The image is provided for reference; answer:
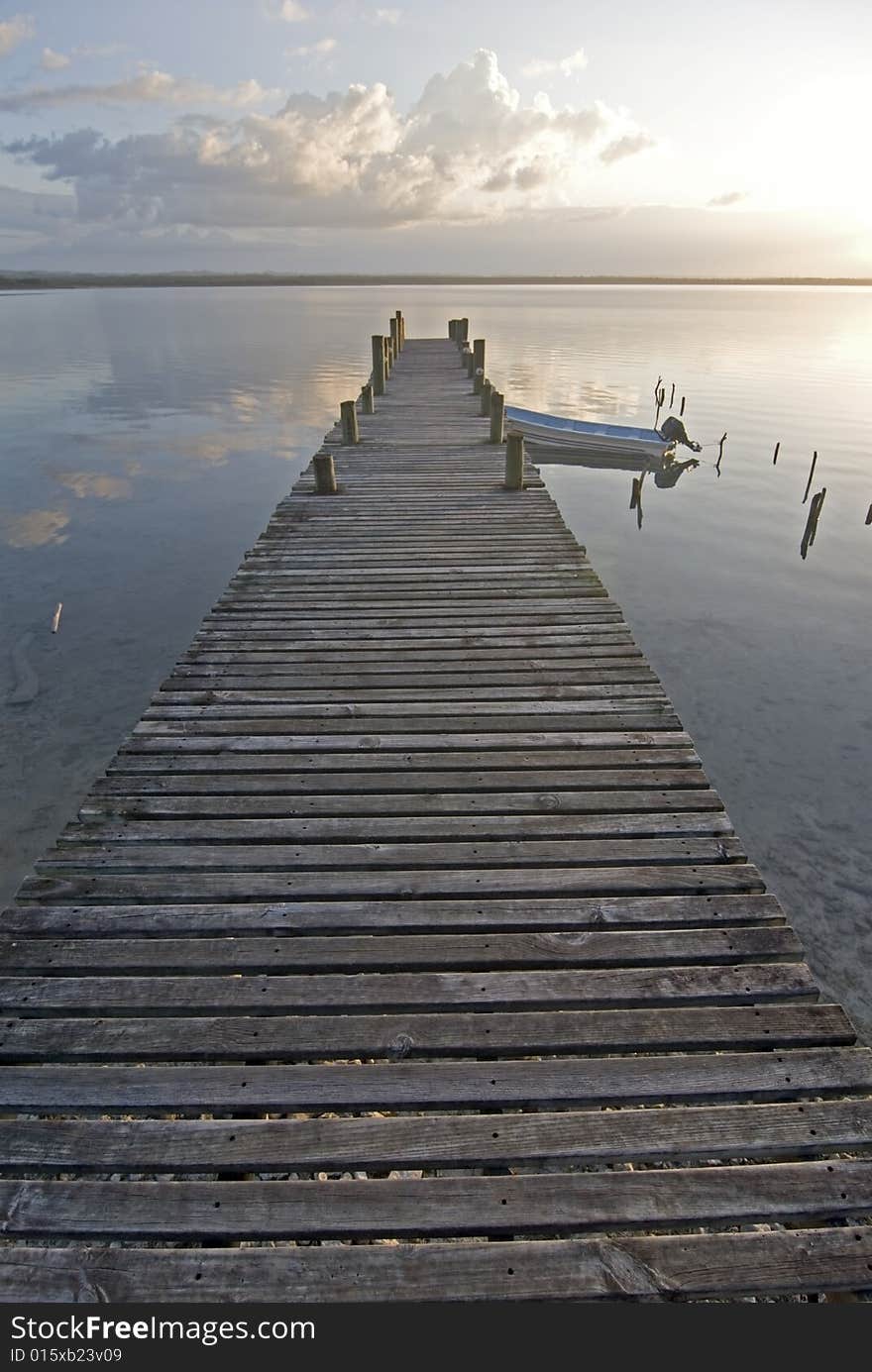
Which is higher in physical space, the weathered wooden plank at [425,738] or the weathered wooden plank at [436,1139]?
the weathered wooden plank at [425,738]

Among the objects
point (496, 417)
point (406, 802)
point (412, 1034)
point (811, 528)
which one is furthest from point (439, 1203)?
point (811, 528)

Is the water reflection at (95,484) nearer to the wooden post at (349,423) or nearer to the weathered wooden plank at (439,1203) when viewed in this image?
the wooden post at (349,423)

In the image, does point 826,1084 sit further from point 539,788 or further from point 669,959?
point 539,788

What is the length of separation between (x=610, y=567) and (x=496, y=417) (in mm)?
4810

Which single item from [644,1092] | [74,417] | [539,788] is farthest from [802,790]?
[74,417]

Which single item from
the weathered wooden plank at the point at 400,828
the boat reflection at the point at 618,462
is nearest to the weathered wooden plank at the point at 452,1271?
the weathered wooden plank at the point at 400,828

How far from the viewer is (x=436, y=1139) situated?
3.09m

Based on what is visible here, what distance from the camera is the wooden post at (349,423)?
50.3 ft

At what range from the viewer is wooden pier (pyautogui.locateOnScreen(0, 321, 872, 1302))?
2.79m

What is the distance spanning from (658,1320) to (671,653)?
1116cm

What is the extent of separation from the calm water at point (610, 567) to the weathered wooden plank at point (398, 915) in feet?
11.0

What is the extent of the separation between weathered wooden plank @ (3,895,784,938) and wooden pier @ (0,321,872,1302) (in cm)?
2

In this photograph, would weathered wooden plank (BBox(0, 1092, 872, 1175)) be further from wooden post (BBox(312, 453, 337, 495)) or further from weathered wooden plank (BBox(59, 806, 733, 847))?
wooden post (BBox(312, 453, 337, 495))

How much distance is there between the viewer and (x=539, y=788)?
5125 millimetres
